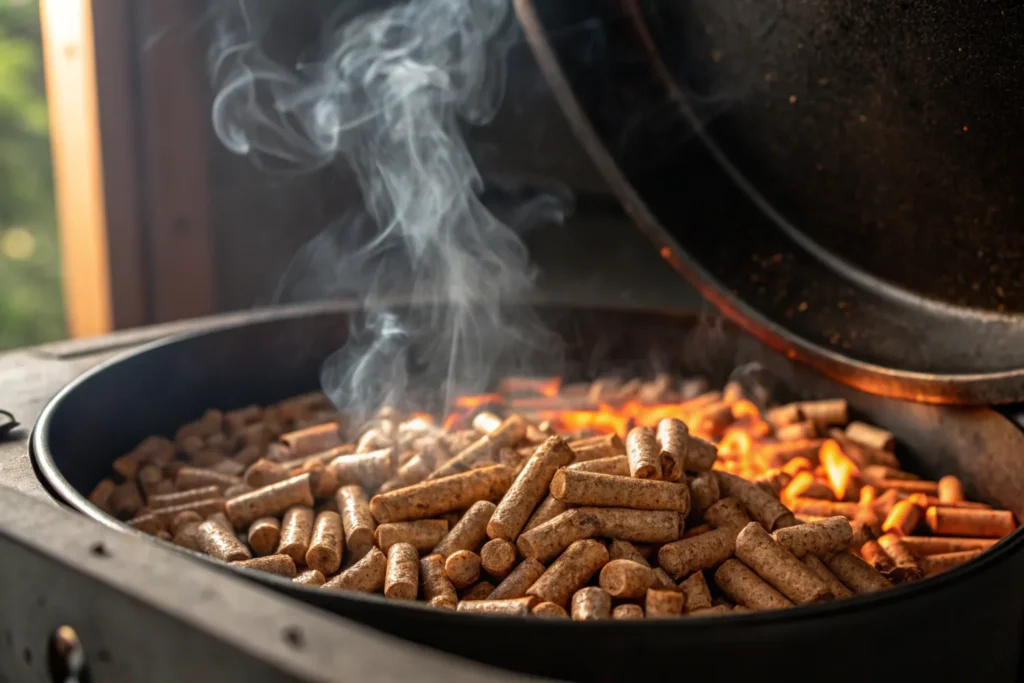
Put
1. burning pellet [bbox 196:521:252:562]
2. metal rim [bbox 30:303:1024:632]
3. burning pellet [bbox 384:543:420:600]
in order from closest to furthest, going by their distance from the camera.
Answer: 1. metal rim [bbox 30:303:1024:632]
2. burning pellet [bbox 384:543:420:600]
3. burning pellet [bbox 196:521:252:562]

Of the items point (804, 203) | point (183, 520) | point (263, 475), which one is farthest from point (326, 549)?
point (804, 203)

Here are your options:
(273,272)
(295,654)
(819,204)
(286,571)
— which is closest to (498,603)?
(286,571)

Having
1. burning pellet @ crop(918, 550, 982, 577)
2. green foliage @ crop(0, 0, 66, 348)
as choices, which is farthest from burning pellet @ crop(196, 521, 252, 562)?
green foliage @ crop(0, 0, 66, 348)

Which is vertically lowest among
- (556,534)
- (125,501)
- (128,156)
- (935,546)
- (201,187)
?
(935,546)

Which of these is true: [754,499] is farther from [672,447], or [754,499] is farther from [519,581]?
[519,581]

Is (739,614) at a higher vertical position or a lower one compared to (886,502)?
higher

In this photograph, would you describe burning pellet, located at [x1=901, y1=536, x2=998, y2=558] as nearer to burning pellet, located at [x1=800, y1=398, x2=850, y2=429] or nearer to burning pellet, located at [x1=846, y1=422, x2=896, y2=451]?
burning pellet, located at [x1=846, y1=422, x2=896, y2=451]

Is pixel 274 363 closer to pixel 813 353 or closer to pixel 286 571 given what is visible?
pixel 286 571
